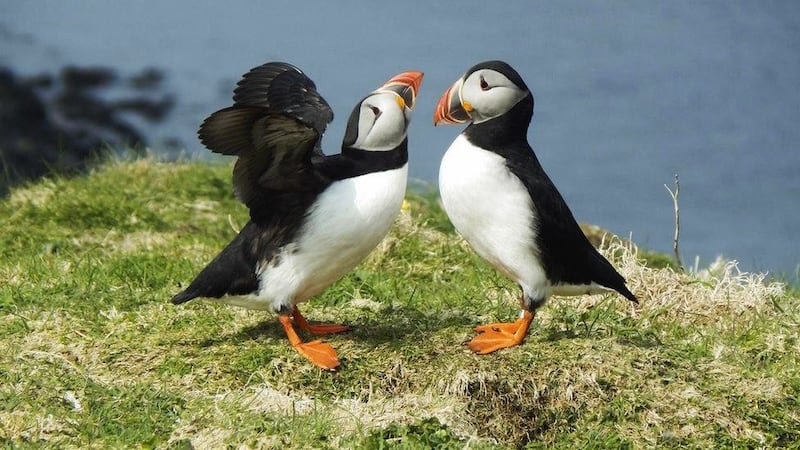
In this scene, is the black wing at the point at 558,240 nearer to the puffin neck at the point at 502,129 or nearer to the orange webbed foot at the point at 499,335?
the puffin neck at the point at 502,129

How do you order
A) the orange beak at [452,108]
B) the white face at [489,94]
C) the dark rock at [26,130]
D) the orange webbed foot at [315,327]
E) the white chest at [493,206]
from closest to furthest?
1. the white chest at [493,206]
2. the white face at [489,94]
3. the orange beak at [452,108]
4. the orange webbed foot at [315,327]
5. the dark rock at [26,130]

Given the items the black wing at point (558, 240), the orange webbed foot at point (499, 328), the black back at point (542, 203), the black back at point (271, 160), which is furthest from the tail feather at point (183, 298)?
the black wing at point (558, 240)

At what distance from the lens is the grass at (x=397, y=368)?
4.47 metres

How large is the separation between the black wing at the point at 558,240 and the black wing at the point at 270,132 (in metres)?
0.84

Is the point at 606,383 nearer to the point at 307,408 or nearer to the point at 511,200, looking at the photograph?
the point at 511,200

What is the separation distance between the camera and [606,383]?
15.8 feet

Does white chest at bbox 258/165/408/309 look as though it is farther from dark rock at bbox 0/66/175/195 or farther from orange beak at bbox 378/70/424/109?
dark rock at bbox 0/66/175/195

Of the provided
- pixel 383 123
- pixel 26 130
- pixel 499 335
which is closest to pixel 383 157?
pixel 383 123

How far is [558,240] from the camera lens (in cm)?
493

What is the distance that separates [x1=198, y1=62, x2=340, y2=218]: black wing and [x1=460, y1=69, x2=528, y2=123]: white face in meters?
0.65

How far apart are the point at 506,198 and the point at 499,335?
612 millimetres

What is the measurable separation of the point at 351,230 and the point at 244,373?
0.74m

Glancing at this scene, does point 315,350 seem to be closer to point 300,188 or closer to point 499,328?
point 300,188

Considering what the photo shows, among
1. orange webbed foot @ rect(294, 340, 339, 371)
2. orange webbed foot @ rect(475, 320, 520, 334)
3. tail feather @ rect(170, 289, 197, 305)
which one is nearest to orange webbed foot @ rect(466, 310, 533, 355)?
orange webbed foot @ rect(475, 320, 520, 334)
